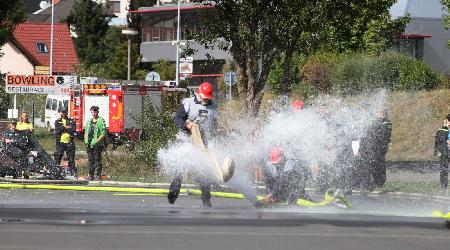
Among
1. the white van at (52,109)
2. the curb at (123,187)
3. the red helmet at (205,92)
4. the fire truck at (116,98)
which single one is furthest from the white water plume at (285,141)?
the white van at (52,109)

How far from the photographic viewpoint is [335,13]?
88.3ft

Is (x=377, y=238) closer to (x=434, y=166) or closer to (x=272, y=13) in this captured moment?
(x=272, y=13)

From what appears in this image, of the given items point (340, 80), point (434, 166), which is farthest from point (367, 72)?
point (434, 166)

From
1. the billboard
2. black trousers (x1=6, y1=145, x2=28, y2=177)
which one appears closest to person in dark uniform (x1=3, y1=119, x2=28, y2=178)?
black trousers (x1=6, y1=145, x2=28, y2=177)

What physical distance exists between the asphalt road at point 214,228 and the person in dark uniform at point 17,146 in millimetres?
8257

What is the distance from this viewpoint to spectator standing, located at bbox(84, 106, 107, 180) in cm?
2553

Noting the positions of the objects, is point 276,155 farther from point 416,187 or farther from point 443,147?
point 443,147

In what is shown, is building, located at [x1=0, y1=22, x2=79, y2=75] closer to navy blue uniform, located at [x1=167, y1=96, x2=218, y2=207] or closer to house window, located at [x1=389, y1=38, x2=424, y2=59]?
house window, located at [x1=389, y1=38, x2=424, y2=59]

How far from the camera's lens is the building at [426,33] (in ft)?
186

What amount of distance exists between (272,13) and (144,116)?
4152 millimetres

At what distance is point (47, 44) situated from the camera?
91938mm

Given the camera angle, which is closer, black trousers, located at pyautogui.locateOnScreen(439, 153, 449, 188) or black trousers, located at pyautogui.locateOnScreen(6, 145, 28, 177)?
black trousers, located at pyautogui.locateOnScreen(439, 153, 449, 188)

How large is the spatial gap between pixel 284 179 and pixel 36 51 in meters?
76.7

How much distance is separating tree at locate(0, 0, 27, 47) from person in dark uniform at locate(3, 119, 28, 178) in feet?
82.2
